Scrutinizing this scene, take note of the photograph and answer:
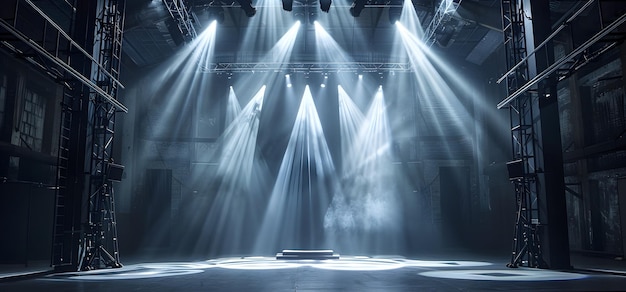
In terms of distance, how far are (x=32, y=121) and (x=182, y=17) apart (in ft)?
23.3

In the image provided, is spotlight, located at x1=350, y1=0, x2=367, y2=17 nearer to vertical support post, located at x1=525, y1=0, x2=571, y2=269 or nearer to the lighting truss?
the lighting truss

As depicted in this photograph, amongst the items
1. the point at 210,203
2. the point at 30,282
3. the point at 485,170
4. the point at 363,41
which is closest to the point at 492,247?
the point at 485,170

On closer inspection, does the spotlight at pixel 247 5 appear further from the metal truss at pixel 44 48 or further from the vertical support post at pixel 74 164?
the metal truss at pixel 44 48

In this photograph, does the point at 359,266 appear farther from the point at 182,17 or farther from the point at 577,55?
the point at 182,17

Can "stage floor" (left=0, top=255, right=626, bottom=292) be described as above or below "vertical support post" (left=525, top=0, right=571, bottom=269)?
below

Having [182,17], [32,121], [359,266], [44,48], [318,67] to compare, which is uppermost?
[182,17]

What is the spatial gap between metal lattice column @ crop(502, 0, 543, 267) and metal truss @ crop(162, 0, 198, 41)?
12.7 meters

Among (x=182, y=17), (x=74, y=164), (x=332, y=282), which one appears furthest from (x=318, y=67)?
(x=332, y=282)

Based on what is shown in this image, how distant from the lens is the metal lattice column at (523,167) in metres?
13.2

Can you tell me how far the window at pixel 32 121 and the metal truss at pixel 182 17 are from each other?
6059 millimetres

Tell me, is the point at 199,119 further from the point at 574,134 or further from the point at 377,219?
the point at 574,134

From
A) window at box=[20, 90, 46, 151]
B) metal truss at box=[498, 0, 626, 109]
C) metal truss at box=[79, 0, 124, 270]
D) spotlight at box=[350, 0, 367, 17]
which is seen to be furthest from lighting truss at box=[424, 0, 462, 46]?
window at box=[20, 90, 46, 151]

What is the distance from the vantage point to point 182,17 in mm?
19516

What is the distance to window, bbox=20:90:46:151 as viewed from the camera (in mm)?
16436
